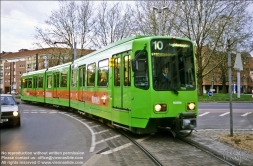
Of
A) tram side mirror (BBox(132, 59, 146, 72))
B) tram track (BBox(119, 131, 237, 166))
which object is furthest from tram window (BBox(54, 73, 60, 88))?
tram side mirror (BBox(132, 59, 146, 72))

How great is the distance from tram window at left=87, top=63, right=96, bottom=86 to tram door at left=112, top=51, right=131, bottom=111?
10.3 ft

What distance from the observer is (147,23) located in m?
38.6

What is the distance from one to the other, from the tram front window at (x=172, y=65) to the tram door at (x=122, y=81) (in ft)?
3.36

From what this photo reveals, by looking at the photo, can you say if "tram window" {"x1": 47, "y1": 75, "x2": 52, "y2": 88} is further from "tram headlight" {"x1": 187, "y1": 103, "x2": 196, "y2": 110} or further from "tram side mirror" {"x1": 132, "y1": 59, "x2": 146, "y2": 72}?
"tram headlight" {"x1": 187, "y1": 103, "x2": 196, "y2": 110}

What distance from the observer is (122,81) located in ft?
35.5

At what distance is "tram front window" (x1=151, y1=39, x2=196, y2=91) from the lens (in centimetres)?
964

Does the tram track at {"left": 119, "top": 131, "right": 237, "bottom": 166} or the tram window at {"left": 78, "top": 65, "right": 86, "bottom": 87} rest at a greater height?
the tram window at {"left": 78, "top": 65, "right": 86, "bottom": 87}

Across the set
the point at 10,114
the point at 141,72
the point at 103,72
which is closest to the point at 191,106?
the point at 141,72

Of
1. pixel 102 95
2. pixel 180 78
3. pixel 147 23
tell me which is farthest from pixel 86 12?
pixel 180 78

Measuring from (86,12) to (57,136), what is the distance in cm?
3818

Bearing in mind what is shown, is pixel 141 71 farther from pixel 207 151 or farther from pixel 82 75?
pixel 82 75

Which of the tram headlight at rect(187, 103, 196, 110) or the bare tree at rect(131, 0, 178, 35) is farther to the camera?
the bare tree at rect(131, 0, 178, 35)

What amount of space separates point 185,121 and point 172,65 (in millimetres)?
1754

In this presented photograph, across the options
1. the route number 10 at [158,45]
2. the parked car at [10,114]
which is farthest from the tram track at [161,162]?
the parked car at [10,114]
